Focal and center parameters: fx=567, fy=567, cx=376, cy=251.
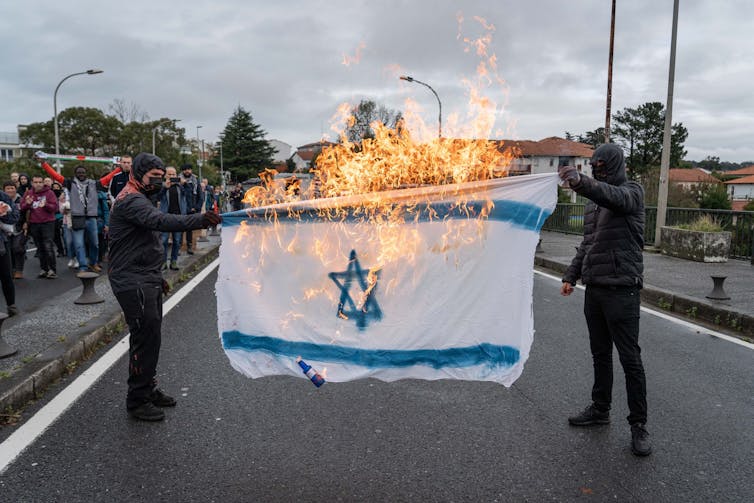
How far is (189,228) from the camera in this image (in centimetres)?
395

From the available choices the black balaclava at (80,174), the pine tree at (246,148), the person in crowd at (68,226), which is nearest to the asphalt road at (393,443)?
the person in crowd at (68,226)

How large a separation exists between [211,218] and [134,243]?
2.98 feet

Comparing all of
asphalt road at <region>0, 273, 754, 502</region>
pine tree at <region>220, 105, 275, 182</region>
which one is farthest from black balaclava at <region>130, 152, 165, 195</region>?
pine tree at <region>220, 105, 275, 182</region>

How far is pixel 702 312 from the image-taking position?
794 cm

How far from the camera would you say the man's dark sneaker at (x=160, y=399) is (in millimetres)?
4434

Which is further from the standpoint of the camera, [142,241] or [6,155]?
[6,155]

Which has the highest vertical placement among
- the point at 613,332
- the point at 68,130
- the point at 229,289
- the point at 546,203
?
the point at 68,130

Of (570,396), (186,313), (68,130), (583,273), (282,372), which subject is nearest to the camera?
(282,372)

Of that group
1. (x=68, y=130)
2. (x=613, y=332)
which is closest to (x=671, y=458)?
(x=613, y=332)

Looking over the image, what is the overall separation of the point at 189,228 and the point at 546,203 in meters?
2.45

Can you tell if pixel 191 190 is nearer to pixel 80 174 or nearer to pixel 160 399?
pixel 80 174

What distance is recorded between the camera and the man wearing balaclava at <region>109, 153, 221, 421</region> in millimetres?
4223

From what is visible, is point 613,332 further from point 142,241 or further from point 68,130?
point 68,130

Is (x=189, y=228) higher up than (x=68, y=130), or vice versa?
(x=68, y=130)
